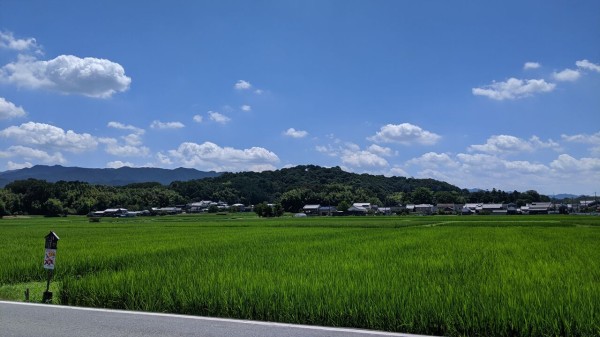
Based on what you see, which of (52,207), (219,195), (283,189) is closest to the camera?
(52,207)

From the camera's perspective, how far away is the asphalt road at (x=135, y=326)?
6406 millimetres

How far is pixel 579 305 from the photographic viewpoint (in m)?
6.93

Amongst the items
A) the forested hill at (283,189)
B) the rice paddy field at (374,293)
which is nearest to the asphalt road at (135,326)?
the rice paddy field at (374,293)

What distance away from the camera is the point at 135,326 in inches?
269

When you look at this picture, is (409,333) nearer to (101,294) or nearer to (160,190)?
(101,294)

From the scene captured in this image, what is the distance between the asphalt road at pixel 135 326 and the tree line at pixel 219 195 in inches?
3665

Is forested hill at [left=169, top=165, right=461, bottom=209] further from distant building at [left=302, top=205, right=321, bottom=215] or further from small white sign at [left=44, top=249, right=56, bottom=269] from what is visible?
small white sign at [left=44, top=249, right=56, bottom=269]

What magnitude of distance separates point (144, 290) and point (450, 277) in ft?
22.3

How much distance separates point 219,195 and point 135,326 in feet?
542

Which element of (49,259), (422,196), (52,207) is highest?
(422,196)

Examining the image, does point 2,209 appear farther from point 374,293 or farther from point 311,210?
point 374,293

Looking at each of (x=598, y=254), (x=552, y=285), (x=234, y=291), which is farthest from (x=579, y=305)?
(x=598, y=254)

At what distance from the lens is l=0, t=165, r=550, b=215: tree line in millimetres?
103812

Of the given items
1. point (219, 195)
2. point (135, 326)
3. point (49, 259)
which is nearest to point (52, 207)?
point (219, 195)
